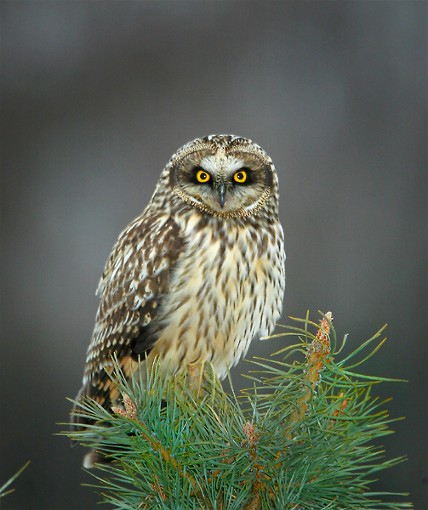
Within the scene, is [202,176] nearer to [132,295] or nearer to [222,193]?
[222,193]

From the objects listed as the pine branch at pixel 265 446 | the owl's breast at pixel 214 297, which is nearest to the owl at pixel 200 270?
the owl's breast at pixel 214 297

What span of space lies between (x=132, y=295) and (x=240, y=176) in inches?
13.8

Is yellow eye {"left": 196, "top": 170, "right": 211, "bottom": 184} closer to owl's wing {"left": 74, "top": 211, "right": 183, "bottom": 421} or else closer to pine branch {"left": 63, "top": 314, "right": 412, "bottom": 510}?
owl's wing {"left": 74, "top": 211, "right": 183, "bottom": 421}

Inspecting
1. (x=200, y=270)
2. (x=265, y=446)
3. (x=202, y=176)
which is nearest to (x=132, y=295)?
(x=200, y=270)

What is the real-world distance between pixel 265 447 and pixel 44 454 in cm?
270

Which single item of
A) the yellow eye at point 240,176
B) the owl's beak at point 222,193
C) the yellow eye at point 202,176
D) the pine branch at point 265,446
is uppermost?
the yellow eye at point 240,176

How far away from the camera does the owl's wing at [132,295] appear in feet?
5.95

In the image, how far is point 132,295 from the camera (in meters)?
1.84

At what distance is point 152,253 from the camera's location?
5.97ft

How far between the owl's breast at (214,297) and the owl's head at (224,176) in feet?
0.20

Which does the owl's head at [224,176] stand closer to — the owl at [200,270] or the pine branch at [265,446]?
the owl at [200,270]

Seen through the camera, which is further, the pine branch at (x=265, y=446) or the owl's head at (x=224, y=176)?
the owl's head at (x=224, y=176)

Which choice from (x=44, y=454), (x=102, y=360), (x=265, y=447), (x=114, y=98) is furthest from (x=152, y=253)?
(x=114, y=98)

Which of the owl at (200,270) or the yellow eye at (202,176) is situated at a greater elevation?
the yellow eye at (202,176)
